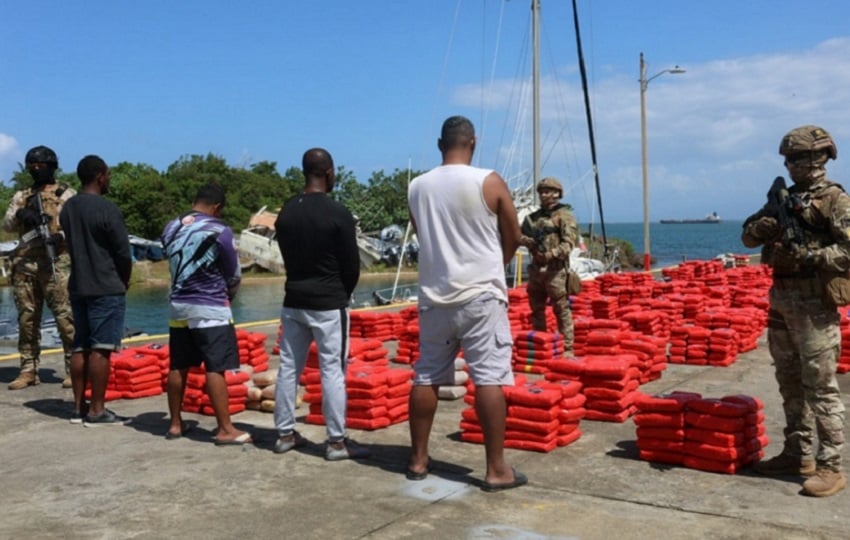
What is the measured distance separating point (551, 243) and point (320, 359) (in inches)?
207

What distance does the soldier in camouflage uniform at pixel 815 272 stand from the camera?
17.7 feet

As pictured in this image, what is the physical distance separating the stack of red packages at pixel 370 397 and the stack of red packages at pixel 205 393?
2.73 ft

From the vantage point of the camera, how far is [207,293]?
6.94 m

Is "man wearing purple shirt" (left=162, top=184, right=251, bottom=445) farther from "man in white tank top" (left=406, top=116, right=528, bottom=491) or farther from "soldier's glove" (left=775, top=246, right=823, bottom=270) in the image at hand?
"soldier's glove" (left=775, top=246, right=823, bottom=270)

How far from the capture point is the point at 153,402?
28.9ft

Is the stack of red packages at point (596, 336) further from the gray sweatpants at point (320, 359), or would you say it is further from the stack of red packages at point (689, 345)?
the gray sweatpants at point (320, 359)

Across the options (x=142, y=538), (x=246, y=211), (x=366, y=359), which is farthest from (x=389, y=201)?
(x=142, y=538)

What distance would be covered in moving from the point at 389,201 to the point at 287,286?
249 feet

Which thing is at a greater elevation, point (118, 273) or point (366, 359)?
point (118, 273)

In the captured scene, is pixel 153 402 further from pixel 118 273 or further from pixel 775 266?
pixel 775 266

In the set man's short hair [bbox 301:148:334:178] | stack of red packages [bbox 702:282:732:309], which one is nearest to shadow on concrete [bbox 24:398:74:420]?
man's short hair [bbox 301:148:334:178]

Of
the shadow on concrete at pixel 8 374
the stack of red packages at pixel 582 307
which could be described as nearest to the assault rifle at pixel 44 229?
the shadow on concrete at pixel 8 374

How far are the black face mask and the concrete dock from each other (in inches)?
108

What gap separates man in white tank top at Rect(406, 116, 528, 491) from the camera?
5606 millimetres
